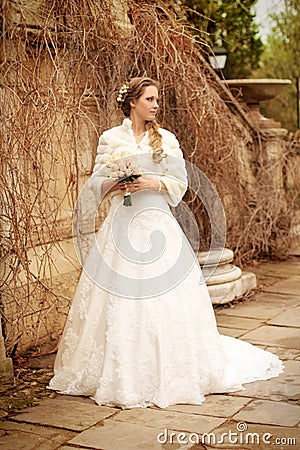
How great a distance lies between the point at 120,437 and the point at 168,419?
0.30 m

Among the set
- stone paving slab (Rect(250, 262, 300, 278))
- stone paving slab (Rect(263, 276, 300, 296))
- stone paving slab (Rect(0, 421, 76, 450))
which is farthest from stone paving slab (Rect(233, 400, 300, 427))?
stone paving slab (Rect(250, 262, 300, 278))

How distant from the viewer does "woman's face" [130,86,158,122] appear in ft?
14.6

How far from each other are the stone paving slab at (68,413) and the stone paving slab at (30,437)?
0.06 metres

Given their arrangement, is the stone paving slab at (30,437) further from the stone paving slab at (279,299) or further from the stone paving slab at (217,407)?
the stone paving slab at (279,299)

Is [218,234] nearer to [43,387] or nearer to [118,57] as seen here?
[118,57]

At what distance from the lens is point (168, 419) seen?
3881 millimetres

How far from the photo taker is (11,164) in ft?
15.6

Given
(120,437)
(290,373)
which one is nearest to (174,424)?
(120,437)

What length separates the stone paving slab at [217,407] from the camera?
397 centimetres


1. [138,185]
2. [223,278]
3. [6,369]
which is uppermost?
[138,185]

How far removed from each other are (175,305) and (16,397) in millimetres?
980

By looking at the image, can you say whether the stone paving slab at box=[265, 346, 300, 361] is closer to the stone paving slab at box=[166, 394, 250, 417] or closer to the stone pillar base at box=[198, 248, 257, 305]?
the stone paving slab at box=[166, 394, 250, 417]

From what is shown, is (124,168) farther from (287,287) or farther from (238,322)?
(287,287)

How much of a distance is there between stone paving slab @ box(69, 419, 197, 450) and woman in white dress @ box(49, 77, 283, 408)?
10.7 inches
